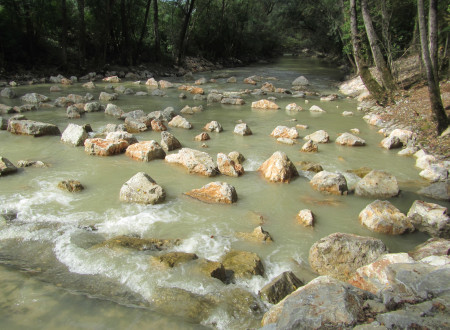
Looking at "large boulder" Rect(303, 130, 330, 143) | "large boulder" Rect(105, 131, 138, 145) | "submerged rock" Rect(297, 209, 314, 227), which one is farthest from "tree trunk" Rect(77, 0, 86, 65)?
"submerged rock" Rect(297, 209, 314, 227)

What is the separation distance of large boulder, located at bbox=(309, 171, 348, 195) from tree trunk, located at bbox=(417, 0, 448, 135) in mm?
3927

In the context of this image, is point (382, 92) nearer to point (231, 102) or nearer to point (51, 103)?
point (231, 102)

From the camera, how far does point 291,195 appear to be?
239 inches

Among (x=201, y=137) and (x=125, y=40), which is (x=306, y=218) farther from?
(x=125, y=40)

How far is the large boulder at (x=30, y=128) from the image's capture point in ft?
29.0

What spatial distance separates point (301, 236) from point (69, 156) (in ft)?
17.6

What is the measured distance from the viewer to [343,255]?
13.5 ft

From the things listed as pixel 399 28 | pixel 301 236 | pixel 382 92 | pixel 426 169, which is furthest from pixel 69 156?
pixel 399 28

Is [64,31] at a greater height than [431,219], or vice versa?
[64,31]

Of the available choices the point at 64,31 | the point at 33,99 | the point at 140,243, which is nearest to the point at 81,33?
the point at 64,31

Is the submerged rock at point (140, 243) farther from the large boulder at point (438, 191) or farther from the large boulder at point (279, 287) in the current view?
the large boulder at point (438, 191)

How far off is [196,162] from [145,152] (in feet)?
4.31

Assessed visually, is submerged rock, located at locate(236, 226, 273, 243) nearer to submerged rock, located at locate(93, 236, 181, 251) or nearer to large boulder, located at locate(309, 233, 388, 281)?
large boulder, located at locate(309, 233, 388, 281)

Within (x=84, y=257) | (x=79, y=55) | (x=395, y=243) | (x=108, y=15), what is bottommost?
(x=395, y=243)
